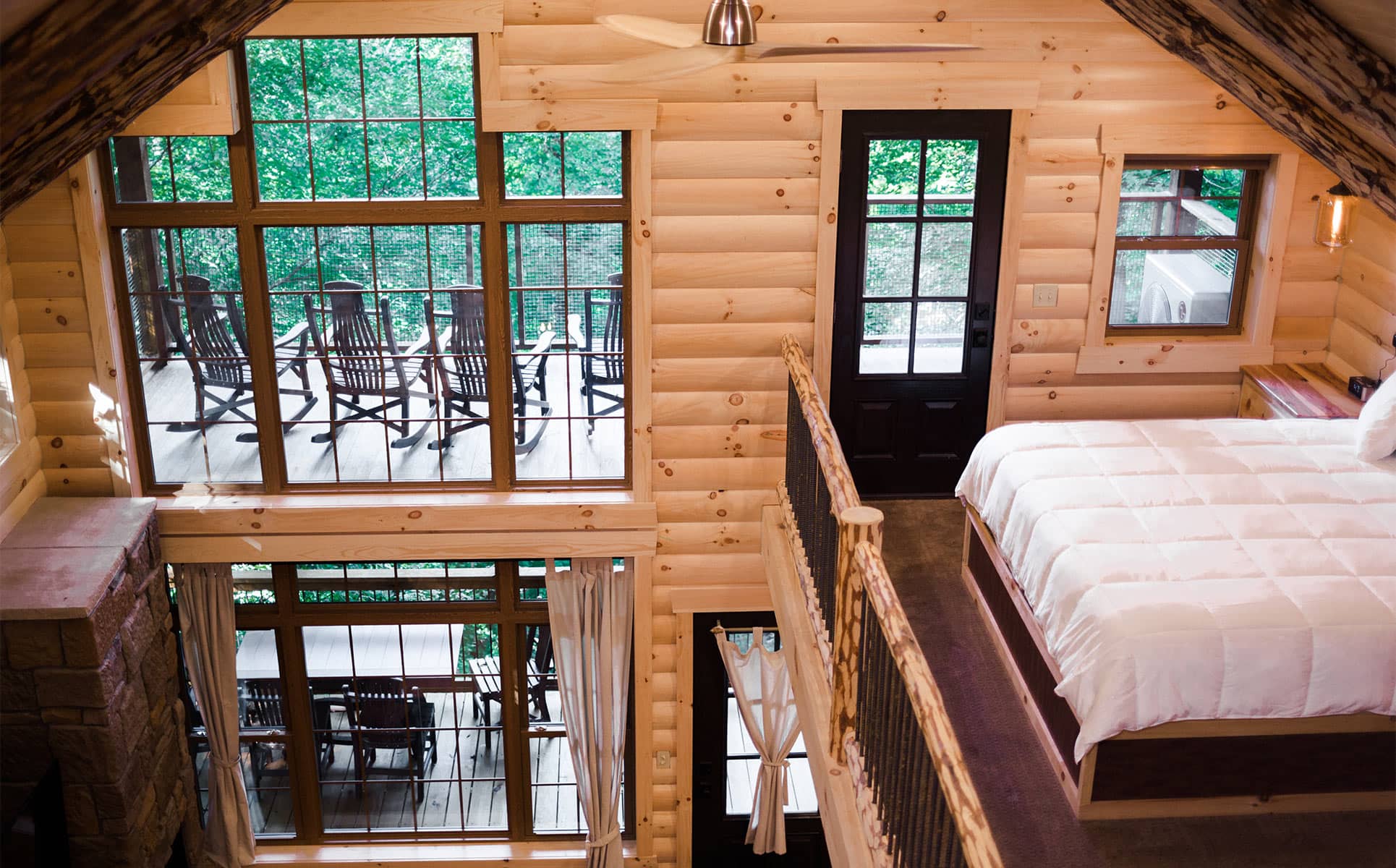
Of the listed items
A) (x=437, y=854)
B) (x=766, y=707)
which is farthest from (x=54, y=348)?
(x=766, y=707)

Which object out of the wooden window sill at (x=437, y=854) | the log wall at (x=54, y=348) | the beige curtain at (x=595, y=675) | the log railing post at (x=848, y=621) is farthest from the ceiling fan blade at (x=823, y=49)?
the wooden window sill at (x=437, y=854)

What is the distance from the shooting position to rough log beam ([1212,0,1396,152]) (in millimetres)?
3676

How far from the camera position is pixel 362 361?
671 cm

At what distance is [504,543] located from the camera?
6863 millimetres

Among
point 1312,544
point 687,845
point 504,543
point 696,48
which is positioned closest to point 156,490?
point 504,543

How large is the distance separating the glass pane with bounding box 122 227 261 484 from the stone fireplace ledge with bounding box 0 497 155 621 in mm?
408

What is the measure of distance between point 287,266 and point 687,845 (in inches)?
164

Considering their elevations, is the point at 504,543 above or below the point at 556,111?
below

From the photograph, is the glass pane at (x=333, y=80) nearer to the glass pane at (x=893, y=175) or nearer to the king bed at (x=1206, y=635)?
the glass pane at (x=893, y=175)

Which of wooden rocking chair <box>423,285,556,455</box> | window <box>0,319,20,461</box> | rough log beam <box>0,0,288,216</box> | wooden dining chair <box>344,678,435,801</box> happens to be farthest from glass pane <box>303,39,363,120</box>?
wooden dining chair <box>344,678,435,801</box>

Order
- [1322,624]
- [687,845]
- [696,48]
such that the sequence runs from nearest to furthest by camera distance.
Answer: [696,48], [1322,624], [687,845]

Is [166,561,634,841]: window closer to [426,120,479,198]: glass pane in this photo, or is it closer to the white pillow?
[426,120,479,198]: glass pane

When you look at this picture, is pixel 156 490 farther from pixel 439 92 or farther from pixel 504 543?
pixel 439 92

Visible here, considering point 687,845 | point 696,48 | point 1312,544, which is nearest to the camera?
point 696,48
